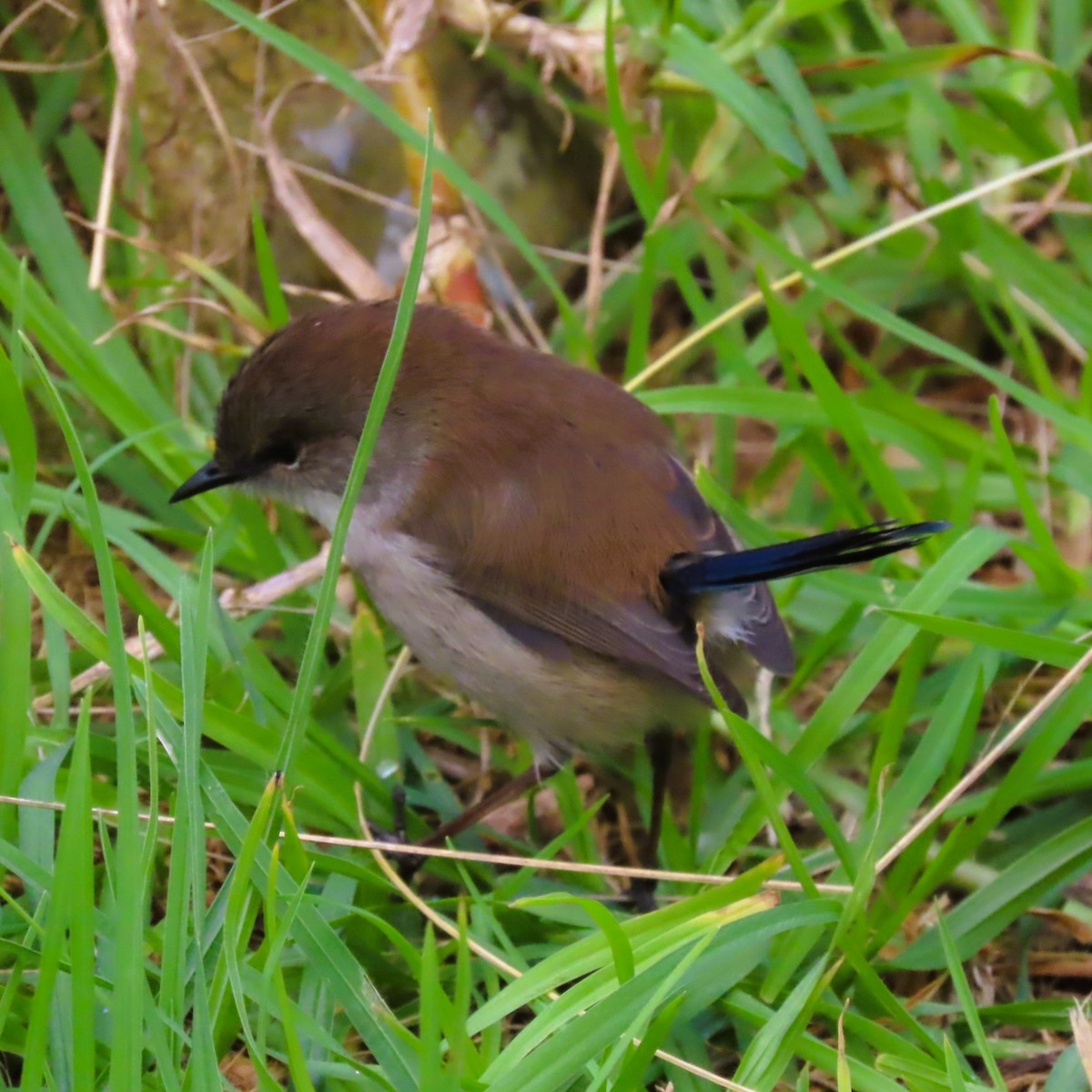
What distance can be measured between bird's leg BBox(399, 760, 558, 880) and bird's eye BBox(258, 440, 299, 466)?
800 millimetres

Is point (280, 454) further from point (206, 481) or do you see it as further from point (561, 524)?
point (561, 524)

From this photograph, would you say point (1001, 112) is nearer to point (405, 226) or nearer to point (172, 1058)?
point (405, 226)

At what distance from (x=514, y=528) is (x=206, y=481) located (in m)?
0.67

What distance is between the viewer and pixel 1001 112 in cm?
324

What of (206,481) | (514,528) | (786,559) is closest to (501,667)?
(514,528)

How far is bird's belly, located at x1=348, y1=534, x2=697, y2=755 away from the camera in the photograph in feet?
8.00

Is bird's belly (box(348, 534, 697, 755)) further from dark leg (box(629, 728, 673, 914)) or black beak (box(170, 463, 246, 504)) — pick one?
black beak (box(170, 463, 246, 504))

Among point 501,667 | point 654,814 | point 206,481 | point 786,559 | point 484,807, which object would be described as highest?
point 206,481

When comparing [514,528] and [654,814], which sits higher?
[514,528]

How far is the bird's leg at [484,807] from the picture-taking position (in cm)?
250

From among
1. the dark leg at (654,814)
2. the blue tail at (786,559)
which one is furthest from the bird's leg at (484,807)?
the blue tail at (786,559)

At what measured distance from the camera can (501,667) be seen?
2443 mm

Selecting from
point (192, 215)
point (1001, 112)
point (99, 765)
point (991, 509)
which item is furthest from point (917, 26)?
point (99, 765)

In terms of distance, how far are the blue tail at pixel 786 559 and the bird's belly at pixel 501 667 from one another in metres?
0.23
